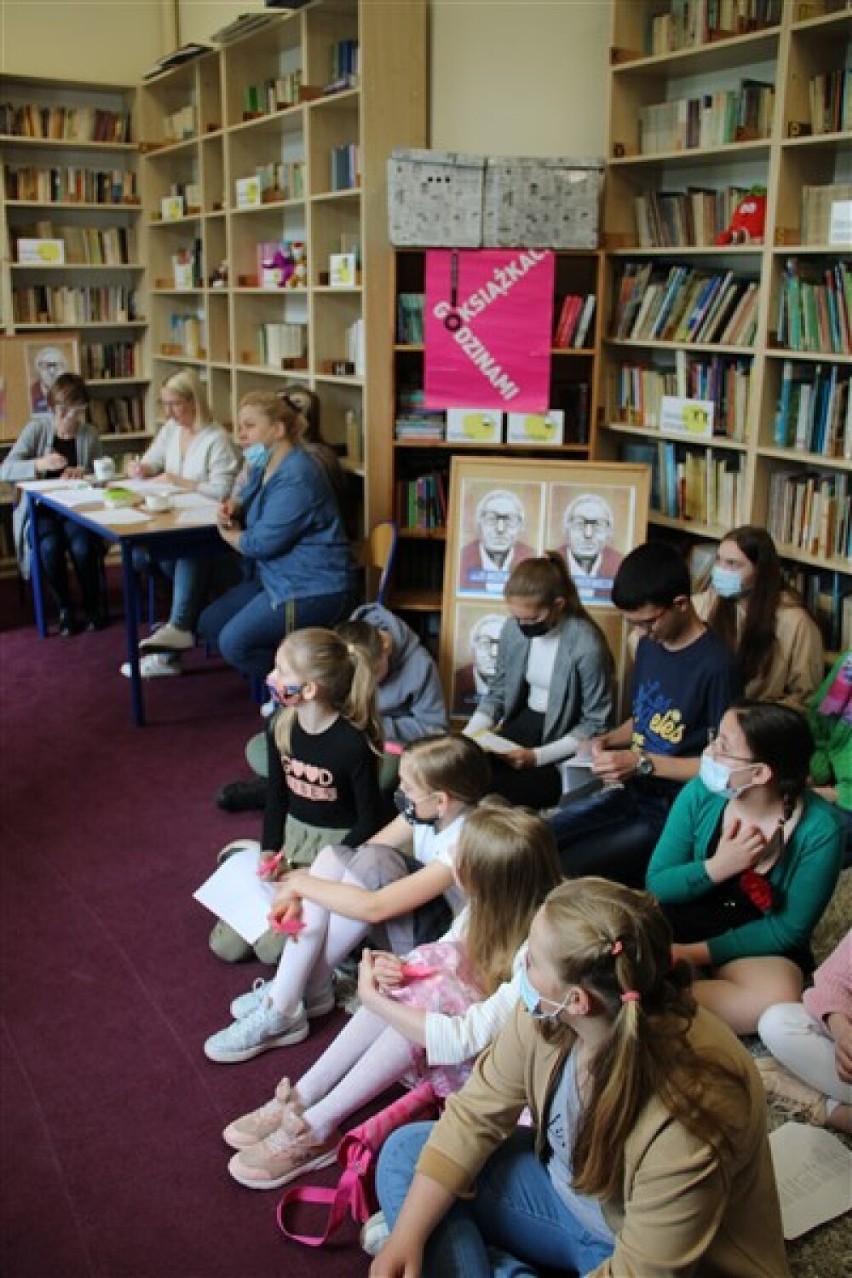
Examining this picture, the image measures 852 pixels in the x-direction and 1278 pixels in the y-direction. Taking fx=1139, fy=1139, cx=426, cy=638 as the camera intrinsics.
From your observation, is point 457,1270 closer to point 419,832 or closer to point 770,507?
point 419,832

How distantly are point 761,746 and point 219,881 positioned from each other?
146 centimetres

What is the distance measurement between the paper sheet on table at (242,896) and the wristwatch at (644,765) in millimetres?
1000

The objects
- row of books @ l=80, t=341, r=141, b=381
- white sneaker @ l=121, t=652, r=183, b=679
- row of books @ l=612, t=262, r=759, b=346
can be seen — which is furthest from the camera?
row of books @ l=80, t=341, r=141, b=381

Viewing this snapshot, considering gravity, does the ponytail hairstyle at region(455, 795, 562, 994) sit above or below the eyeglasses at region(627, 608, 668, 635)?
below

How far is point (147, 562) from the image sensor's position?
5656mm

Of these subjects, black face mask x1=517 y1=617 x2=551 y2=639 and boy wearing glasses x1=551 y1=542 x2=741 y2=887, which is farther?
black face mask x1=517 y1=617 x2=551 y2=639

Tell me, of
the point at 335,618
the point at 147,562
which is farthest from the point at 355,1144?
the point at 147,562

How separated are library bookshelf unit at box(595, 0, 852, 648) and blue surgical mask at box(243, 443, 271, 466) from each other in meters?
1.38

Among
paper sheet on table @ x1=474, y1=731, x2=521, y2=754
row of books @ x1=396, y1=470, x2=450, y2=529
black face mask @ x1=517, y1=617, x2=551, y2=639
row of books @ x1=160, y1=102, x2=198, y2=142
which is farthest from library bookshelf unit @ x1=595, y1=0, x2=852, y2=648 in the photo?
row of books @ x1=160, y1=102, x2=198, y2=142

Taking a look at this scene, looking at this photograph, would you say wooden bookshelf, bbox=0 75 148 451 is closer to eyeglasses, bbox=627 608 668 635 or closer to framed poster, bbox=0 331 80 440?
framed poster, bbox=0 331 80 440

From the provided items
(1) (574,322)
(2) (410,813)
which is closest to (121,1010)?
(2) (410,813)

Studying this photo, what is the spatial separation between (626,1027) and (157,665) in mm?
3961

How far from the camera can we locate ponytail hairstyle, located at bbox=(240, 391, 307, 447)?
4.36m

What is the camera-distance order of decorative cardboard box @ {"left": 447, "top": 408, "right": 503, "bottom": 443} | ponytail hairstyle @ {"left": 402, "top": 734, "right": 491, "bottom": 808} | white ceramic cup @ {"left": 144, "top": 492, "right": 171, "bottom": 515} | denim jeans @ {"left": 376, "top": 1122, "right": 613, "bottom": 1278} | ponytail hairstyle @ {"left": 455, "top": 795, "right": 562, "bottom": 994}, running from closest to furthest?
denim jeans @ {"left": 376, "top": 1122, "right": 613, "bottom": 1278}, ponytail hairstyle @ {"left": 455, "top": 795, "right": 562, "bottom": 994}, ponytail hairstyle @ {"left": 402, "top": 734, "right": 491, "bottom": 808}, decorative cardboard box @ {"left": 447, "top": 408, "right": 503, "bottom": 443}, white ceramic cup @ {"left": 144, "top": 492, "right": 171, "bottom": 515}
